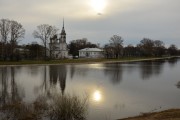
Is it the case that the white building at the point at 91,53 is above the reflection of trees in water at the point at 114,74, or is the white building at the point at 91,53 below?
above

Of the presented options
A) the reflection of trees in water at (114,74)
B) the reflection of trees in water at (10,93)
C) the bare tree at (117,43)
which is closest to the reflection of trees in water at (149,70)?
the reflection of trees in water at (114,74)

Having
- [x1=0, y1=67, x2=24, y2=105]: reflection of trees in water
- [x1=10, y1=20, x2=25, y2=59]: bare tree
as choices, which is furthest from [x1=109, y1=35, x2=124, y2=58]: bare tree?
[x1=0, y1=67, x2=24, y2=105]: reflection of trees in water

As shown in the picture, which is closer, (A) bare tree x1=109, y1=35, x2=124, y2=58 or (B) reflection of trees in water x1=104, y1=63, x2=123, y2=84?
(B) reflection of trees in water x1=104, y1=63, x2=123, y2=84

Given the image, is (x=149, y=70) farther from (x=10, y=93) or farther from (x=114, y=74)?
(x=10, y=93)

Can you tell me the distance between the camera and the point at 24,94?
24.8m

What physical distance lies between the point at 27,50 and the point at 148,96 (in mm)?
92700

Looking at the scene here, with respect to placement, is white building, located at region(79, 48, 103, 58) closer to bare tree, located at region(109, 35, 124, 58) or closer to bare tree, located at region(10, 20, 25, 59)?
bare tree, located at region(109, 35, 124, 58)

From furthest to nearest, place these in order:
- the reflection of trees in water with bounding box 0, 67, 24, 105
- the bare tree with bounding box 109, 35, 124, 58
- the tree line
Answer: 1. the bare tree with bounding box 109, 35, 124, 58
2. the tree line
3. the reflection of trees in water with bounding box 0, 67, 24, 105

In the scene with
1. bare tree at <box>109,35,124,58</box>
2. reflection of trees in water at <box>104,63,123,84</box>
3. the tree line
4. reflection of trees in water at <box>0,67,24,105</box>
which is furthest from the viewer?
bare tree at <box>109,35,124,58</box>

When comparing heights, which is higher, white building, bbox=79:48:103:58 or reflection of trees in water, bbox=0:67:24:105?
white building, bbox=79:48:103:58

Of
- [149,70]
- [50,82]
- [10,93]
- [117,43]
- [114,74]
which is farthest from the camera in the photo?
[117,43]

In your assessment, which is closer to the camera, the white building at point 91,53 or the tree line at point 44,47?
the tree line at point 44,47

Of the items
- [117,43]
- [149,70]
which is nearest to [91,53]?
[117,43]

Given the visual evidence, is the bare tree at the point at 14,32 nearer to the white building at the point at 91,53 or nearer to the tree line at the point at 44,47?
the tree line at the point at 44,47
